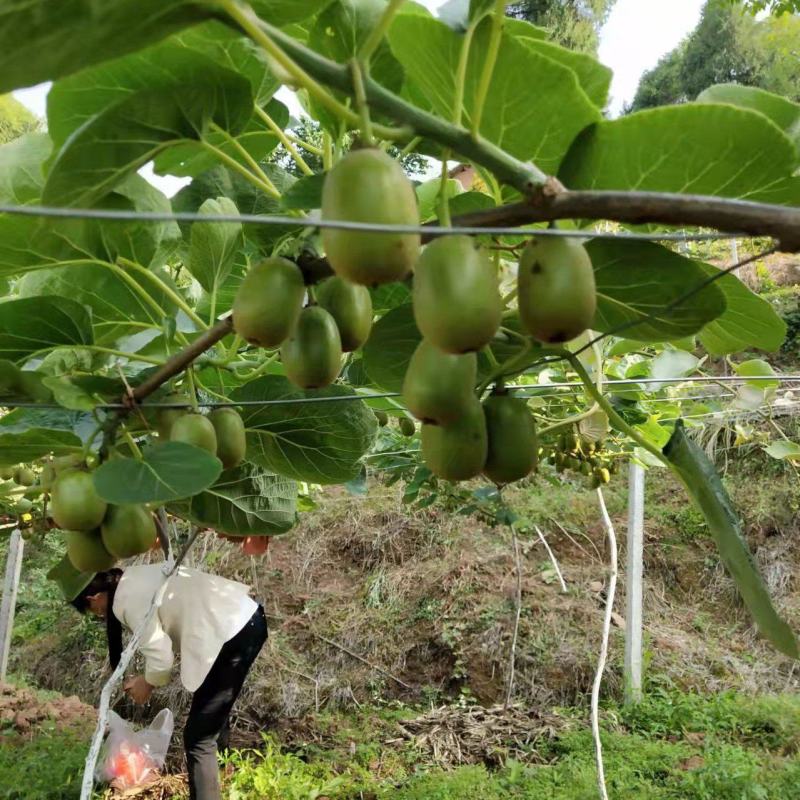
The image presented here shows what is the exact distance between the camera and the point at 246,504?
4.06 ft

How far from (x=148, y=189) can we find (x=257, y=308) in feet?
0.87

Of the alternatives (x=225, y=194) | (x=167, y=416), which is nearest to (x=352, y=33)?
(x=225, y=194)

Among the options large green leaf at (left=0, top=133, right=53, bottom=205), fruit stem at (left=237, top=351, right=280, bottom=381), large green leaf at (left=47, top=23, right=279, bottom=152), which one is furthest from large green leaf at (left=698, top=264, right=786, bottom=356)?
large green leaf at (left=0, top=133, right=53, bottom=205)

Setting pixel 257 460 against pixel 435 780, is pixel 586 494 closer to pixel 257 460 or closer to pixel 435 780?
Result: pixel 435 780

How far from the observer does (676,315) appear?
25.8 inches

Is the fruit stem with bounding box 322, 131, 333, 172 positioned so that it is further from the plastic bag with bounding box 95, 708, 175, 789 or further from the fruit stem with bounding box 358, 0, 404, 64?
the plastic bag with bounding box 95, 708, 175, 789

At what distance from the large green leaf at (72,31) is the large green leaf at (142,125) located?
0.27ft

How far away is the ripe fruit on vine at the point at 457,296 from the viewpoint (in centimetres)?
47

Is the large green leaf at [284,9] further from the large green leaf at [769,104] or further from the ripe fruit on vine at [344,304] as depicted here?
the large green leaf at [769,104]

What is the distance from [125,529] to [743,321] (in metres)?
0.68

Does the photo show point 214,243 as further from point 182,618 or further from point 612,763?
point 612,763

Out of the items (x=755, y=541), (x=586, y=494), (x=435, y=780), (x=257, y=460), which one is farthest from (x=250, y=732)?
(x=257, y=460)

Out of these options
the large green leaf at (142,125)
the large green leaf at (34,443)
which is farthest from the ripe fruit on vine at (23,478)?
the large green leaf at (142,125)

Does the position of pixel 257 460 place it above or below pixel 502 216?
below
